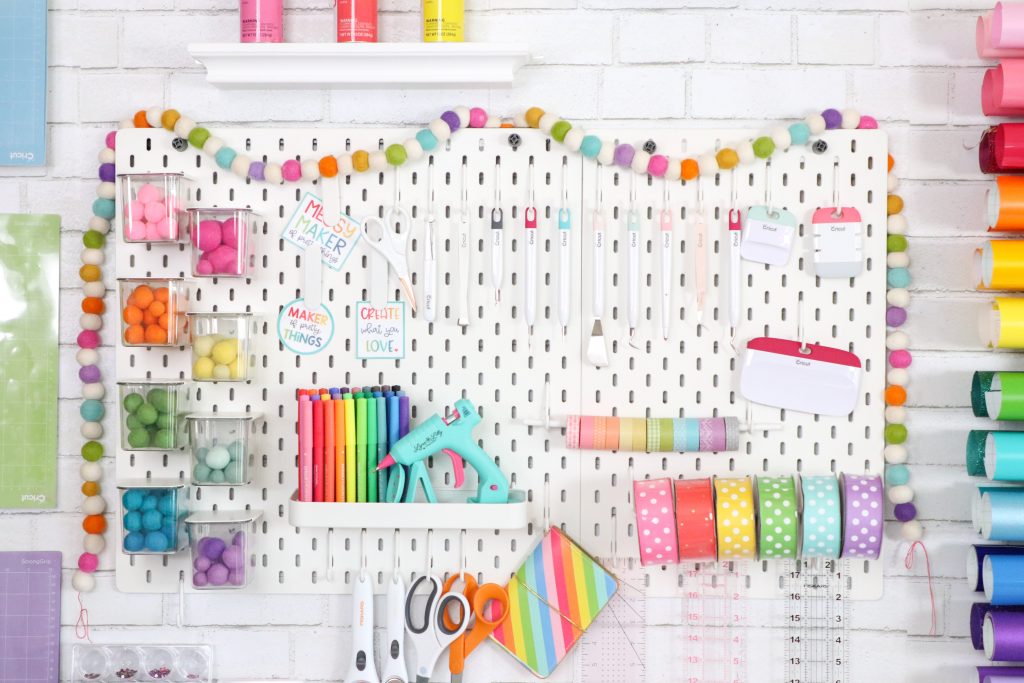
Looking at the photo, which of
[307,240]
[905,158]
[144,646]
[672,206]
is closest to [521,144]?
[672,206]

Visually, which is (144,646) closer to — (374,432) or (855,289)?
(374,432)

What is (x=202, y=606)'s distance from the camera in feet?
5.33

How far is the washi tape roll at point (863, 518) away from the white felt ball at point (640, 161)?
581 millimetres

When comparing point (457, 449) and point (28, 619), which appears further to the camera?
point (28, 619)

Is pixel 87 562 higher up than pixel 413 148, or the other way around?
pixel 413 148

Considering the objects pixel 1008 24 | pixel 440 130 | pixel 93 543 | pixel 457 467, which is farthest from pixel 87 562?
pixel 1008 24

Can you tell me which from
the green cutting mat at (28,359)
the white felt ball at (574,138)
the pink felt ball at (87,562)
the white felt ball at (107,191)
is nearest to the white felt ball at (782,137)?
the white felt ball at (574,138)

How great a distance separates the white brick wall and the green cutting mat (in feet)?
0.42

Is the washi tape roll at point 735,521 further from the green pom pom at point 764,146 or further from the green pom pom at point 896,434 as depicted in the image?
the green pom pom at point 764,146

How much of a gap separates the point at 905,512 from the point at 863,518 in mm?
113

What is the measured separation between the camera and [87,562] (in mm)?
1605

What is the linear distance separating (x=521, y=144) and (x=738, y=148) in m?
0.34

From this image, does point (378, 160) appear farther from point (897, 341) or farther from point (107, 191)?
point (897, 341)

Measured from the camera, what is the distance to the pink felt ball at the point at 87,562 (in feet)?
5.27
